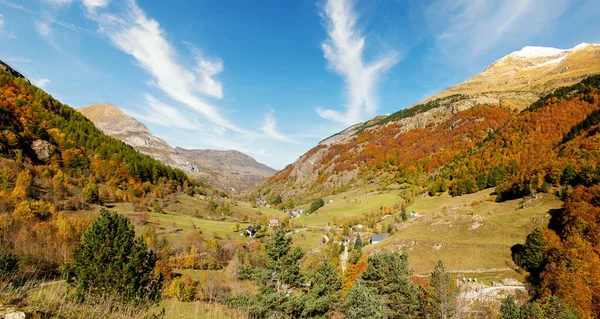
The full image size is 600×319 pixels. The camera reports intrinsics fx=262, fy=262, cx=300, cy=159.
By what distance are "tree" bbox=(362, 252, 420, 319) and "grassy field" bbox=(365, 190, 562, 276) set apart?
2317cm

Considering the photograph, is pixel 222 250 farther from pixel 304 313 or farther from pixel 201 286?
pixel 304 313

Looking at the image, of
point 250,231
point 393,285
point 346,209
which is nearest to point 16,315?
point 393,285

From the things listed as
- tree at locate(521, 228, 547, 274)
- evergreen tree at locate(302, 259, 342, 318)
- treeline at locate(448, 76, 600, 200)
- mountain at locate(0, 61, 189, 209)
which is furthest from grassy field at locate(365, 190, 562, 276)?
mountain at locate(0, 61, 189, 209)

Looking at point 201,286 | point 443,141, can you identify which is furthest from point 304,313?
point 443,141

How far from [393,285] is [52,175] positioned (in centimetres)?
10211

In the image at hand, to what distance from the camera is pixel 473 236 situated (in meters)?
57.9

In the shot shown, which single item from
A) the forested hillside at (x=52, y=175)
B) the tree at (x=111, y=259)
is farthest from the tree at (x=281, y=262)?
the forested hillside at (x=52, y=175)

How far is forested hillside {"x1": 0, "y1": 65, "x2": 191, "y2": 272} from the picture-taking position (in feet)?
144

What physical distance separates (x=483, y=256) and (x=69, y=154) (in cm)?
13000

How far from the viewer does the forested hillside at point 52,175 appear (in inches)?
1729

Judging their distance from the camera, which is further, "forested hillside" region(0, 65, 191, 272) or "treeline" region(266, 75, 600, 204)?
"treeline" region(266, 75, 600, 204)

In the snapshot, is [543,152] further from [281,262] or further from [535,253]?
[281,262]

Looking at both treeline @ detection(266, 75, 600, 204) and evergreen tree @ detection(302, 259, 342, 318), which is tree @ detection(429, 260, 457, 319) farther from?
treeline @ detection(266, 75, 600, 204)

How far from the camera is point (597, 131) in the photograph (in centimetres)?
8275
